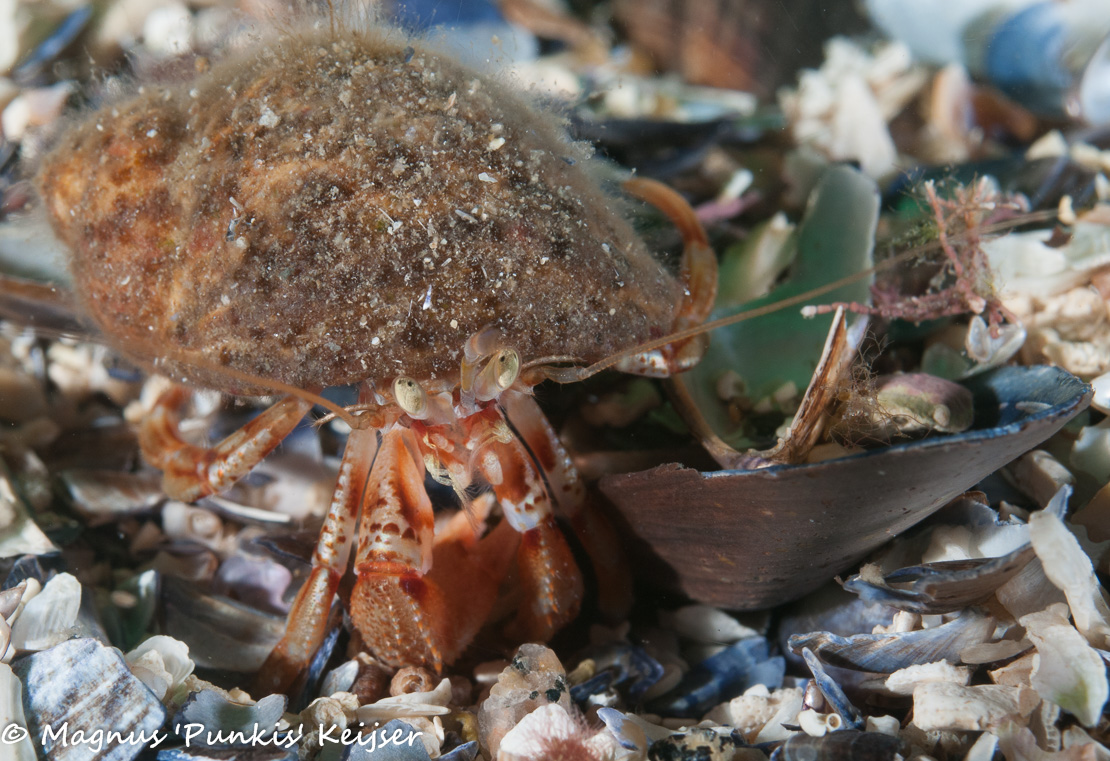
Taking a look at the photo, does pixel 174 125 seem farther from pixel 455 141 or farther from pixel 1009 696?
pixel 1009 696

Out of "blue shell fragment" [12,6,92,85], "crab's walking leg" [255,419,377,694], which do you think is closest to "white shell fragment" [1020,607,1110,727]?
"crab's walking leg" [255,419,377,694]

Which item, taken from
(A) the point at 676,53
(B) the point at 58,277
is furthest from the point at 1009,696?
(A) the point at 676,53

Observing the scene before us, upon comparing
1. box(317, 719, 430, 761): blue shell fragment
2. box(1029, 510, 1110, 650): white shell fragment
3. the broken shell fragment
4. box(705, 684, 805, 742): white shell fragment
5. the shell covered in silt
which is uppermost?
the shell covered in silt

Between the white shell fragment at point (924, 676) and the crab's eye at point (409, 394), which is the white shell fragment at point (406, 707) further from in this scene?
the white shell fragment at point (924, 676)

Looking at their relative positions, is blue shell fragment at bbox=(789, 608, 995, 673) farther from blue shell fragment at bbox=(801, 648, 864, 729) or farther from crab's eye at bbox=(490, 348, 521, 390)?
crab's eye at bbox=(490, 348, 521, 390)

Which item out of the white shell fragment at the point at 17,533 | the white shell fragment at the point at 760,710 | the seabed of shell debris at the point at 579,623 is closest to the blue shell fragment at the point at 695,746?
the seabed of shell debris at the point at 579,623

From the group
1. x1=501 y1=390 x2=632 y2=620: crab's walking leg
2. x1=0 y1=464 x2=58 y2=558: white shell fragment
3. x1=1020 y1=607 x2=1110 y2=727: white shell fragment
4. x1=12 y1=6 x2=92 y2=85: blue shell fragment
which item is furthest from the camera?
x1=12 y1=6 x2=92 y2=85: blue shell fragment

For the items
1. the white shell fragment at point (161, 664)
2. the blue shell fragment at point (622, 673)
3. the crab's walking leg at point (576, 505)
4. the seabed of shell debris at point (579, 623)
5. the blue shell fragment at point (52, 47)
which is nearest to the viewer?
the seabed of shell debris at point (579, 623)
